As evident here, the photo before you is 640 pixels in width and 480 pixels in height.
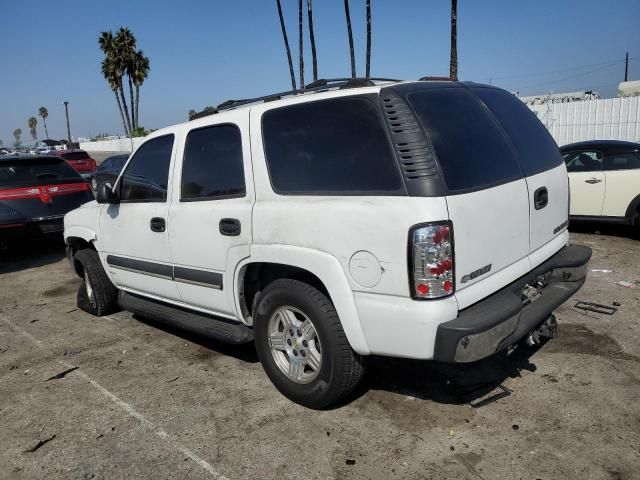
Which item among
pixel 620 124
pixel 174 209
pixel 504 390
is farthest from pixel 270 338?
pixel 620 124

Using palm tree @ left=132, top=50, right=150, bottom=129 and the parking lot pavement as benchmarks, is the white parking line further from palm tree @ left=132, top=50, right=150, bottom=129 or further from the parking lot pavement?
palm tree @ left=132, top=50, right=150, bottom=129

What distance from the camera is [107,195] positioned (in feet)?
15.1

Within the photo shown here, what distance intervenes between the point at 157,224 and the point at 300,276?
1.49 metres

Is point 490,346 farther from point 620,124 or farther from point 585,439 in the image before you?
point 620,124

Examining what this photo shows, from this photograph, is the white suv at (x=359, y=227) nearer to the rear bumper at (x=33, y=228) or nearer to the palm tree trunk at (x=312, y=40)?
the rear bumper at (x=33, y=228)

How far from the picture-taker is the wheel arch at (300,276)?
290 cm

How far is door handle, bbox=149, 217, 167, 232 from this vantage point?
4.11 m

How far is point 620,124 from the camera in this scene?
1533cm

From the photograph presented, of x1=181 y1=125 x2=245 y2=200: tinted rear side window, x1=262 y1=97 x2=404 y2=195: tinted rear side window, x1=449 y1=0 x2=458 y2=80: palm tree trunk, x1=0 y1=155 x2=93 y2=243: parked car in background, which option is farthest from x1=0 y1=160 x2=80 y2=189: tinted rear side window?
x1=449 y1=0 x2=458 y2=80: palm tree trunk

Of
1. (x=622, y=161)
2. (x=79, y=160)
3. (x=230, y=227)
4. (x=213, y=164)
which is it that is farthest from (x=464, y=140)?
(x=79, y=160)

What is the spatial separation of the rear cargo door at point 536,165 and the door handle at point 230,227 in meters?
1.79

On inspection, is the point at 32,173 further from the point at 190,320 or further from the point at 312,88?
the point at 312,88

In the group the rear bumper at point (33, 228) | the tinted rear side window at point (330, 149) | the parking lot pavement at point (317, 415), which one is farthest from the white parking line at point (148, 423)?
the rear bumper at point (33, 228)

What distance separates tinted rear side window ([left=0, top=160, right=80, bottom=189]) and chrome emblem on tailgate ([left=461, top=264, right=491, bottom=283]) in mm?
7607
